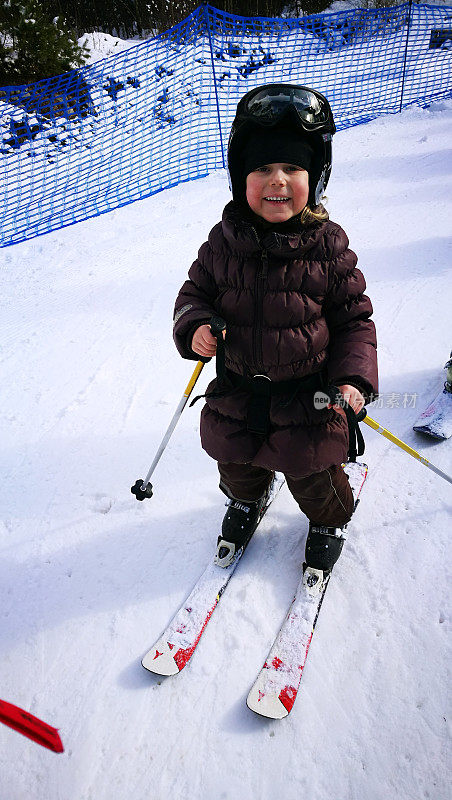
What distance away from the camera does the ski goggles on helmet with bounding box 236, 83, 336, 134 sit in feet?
4.98

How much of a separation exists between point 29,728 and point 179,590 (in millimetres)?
1043

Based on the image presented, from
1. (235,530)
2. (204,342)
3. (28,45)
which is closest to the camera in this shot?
(204,342)

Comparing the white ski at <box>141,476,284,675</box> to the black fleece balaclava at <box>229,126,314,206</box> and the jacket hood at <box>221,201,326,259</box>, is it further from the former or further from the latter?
the black fleece balaclava at <box>229,126,314,206</box>

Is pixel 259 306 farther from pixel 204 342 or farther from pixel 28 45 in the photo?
pixel 28 45

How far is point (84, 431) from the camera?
3191 millimetres

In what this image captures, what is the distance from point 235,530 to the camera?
231 centimetres

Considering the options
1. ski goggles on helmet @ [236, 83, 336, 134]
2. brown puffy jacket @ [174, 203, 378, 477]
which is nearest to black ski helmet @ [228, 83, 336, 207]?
ski goggles on helmet @ [236, 83, 336, 134]

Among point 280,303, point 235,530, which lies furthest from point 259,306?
Answer: point 235,530

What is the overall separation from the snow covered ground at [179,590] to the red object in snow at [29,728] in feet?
2.01

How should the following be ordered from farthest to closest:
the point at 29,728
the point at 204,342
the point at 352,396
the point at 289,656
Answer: the point at 289,656
the point at 204,342
the point at 352,396
the point at 29,728

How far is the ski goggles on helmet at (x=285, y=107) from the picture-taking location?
1519mm

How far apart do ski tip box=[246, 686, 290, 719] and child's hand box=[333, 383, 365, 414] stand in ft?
3.83

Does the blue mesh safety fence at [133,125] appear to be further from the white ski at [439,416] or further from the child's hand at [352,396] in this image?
the child's hand at [352,396]

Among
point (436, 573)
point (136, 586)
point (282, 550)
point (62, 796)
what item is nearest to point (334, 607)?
point (282, 550)
